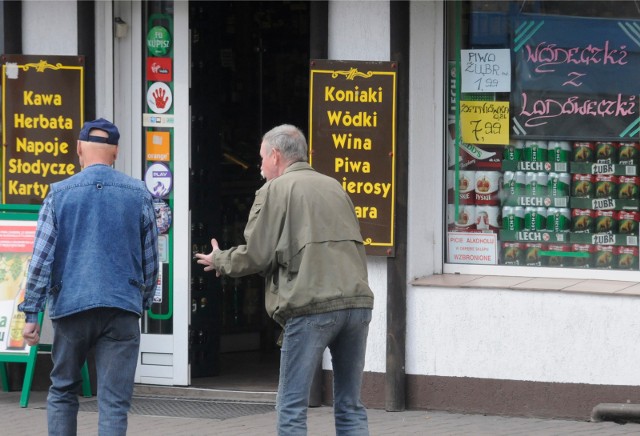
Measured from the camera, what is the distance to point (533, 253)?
7949mm

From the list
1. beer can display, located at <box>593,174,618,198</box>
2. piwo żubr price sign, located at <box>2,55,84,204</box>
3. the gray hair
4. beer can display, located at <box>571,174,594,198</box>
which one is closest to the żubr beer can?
beer can display, located at <box>571,174,594,198</box>

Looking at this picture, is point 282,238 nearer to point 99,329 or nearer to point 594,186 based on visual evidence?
point 99,329

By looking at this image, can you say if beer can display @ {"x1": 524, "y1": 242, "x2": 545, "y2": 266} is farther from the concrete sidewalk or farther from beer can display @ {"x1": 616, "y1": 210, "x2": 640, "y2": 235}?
the concrete sidewalk

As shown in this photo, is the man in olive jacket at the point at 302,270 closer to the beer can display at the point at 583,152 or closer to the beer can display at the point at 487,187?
the beer can display at the point at 487,187

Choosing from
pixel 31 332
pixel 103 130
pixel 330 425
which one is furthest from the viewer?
pixel 330 425

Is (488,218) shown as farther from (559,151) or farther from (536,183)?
(559,151)

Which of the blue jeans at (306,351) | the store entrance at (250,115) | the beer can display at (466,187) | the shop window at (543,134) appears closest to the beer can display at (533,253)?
the shop window at (543,134)

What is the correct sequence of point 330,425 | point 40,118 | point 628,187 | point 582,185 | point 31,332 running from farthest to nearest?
point 40,118 < point 582,185 < point 628,187 < point 330,425 < point 31,332

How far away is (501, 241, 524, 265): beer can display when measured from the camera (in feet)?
26.2

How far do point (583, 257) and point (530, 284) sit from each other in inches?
17.6

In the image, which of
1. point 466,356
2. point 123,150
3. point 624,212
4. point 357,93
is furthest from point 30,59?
point 624,212

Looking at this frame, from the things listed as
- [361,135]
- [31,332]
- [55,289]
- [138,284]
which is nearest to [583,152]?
[361,135]

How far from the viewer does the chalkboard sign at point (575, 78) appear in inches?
301

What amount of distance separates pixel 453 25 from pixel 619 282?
6.36 ft
